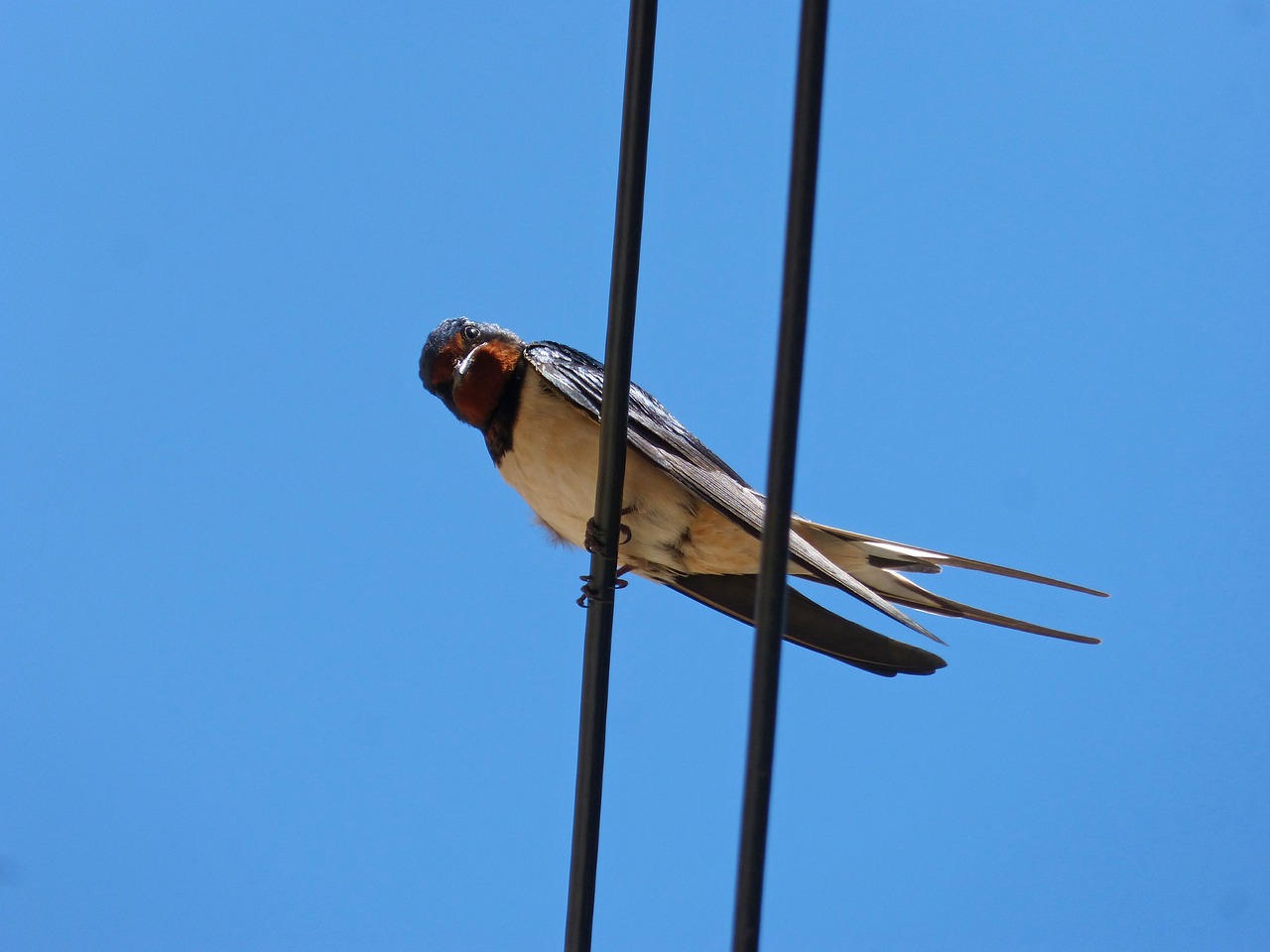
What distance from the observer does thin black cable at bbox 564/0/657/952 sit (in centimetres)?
146

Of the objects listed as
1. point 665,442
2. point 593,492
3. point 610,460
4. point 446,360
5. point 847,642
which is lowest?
point 610,460

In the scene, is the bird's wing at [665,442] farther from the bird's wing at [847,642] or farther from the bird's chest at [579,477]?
the bird's wing at [847,642]

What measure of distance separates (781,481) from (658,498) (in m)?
1.66

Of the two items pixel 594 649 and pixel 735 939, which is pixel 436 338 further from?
pixel 735 939

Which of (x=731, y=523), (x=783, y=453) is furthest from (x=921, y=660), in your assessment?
(x=783, y=453)

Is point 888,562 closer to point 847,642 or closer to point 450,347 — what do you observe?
point 847,642

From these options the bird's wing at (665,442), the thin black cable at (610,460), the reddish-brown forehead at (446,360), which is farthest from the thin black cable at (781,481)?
the reddish-brown forehead at (446,360)

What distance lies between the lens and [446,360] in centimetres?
326

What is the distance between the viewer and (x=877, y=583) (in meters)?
2.91

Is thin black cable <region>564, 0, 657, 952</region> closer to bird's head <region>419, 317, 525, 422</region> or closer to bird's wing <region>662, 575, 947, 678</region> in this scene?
bird's wing <region>662, 575, 947, 678</region>

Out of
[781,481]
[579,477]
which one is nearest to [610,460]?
[781,481]

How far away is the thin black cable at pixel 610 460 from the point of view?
4.81 feet

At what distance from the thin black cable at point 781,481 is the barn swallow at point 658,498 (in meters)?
1.26

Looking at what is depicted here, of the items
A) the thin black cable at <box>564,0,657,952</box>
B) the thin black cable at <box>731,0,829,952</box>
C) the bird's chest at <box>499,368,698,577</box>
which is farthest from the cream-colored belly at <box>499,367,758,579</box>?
the thin black cable at <box>731,0,829,952</box>
